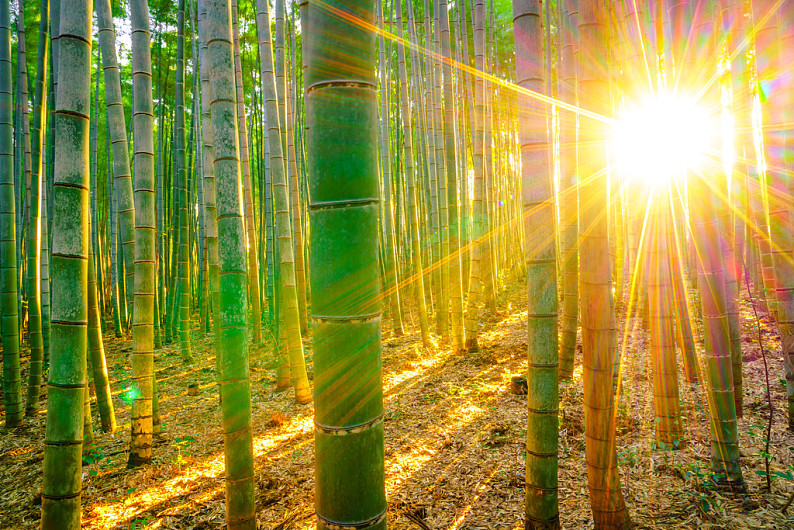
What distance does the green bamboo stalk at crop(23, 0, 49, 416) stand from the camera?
3426mm

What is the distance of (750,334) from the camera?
4.66 meters

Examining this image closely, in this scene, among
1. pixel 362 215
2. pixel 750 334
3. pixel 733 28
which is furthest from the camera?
pixel 750 334

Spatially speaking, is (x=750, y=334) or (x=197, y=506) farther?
(x=750, y=334)

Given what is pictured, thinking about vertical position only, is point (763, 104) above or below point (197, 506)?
above

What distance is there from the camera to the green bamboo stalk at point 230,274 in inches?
65.1

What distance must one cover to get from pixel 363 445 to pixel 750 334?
5521 millimetres

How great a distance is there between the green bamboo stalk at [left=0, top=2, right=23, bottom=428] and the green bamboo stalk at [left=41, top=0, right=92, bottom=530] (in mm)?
2583

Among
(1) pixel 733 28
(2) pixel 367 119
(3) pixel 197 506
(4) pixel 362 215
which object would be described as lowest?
(3) pixel 197 506

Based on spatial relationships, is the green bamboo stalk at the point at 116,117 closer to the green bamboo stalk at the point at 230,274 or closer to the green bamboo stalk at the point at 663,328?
the green bamboo stalk at the point at 230,274

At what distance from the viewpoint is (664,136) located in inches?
104

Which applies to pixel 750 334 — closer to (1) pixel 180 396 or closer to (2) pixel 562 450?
(2) pixel 562 450

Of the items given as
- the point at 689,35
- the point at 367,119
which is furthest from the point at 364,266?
the point at 689,35

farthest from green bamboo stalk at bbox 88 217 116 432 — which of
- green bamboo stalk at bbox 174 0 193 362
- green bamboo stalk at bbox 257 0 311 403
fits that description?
green bamboo stalk at bbox 174 0 193 362

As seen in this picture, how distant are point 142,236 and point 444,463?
246 centimetres
